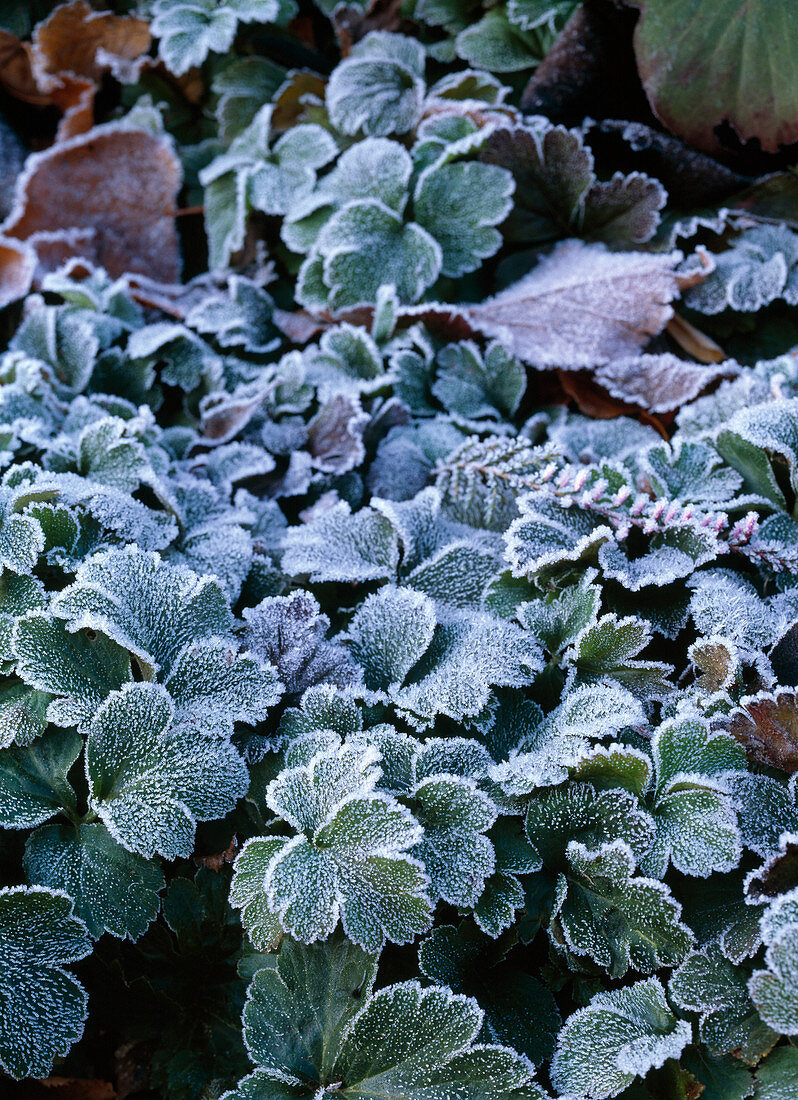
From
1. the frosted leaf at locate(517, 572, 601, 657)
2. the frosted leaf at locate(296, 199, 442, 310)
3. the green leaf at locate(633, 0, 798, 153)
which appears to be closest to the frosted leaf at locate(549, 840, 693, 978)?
the frosted leaf at locate(517, 572, 601, 657)

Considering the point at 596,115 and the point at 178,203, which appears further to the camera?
the point at 178,203

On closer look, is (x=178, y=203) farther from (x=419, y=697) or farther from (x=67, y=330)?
(x=419, y=697)

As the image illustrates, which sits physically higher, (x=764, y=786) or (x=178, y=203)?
(x=178, y=203)

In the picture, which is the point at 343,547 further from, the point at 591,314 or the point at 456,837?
the point at 591,314

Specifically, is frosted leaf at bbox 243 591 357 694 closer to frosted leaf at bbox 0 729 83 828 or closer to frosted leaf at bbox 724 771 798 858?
frosted leaf at bbox 0 729 83 828

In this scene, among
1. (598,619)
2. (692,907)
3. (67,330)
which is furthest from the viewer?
(67,330)

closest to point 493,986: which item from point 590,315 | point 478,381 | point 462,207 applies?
point 478,381

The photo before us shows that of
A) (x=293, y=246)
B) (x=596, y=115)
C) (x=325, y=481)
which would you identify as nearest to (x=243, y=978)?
(x=325, y=481)
